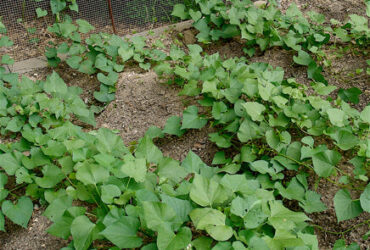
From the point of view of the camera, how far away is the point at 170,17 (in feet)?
13.1

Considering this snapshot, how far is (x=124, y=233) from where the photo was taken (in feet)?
5.66

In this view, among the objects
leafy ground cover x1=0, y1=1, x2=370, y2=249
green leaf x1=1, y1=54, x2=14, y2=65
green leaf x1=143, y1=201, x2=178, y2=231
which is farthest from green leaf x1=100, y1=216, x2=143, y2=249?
green leaf x1=1, y1=54, x2=14, y2=65

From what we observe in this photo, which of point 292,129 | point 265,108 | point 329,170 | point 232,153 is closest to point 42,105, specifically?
point 232,153

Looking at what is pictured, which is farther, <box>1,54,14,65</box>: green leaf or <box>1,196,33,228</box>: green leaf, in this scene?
<box>1,54,14,65</box>: green leaf

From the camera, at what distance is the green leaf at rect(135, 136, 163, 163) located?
2.25 metres

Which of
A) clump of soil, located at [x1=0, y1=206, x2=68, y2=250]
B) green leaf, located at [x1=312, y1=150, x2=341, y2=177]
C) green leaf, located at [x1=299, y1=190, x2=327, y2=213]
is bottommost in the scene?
clump of soil, located at [x1=0, y1=206, x2=68, y2=250]

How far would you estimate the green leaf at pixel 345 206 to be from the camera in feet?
6.86

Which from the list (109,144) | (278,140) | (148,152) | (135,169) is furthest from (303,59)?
(135,169)

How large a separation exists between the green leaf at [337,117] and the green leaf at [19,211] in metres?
1.80

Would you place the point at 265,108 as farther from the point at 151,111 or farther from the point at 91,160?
the point at 91,160

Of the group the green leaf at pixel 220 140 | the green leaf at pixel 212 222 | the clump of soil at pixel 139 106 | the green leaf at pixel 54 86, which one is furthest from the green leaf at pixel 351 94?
the green leaf at pixel 54 86

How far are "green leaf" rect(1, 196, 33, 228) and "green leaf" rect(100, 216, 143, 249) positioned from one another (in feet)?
2.24

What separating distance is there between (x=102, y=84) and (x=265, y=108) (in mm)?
1385

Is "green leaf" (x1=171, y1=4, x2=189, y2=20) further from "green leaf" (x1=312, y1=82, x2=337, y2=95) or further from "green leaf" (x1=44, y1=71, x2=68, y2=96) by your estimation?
"green leaf" (x1=312, y1=82, x2=337, y2=95)
